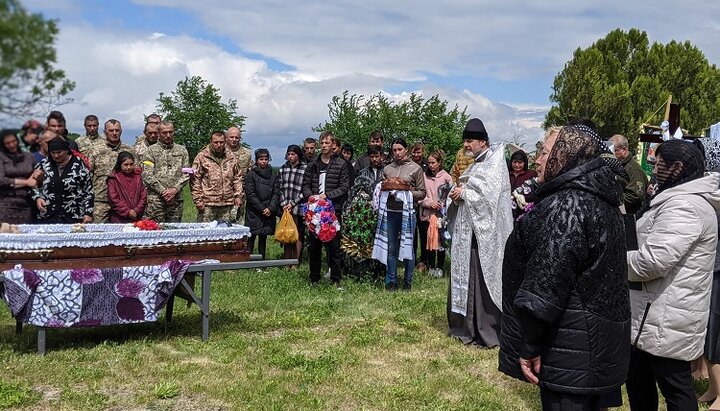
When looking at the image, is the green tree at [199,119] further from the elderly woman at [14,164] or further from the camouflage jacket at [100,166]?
the elderly woman at [14,164]

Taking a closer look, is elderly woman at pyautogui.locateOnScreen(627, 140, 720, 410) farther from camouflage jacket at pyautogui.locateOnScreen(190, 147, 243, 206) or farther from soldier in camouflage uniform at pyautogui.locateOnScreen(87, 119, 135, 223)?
camouflage jacket at pyautogui.locateOnScreen(190, 147, 243, 206)

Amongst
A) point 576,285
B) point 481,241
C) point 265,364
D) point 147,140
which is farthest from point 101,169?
point 576,285

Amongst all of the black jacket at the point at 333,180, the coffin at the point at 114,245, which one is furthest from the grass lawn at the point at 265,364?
the black jacket at the point at 333,180

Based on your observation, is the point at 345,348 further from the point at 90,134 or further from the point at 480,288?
the point at 90,134

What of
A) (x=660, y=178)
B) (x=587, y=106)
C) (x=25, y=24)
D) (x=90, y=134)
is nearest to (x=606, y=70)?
(x=587, y=106)

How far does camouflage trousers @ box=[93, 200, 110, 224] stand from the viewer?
861cm

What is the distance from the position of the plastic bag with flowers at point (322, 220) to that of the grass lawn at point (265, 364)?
125 cm

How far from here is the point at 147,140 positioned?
377 inches

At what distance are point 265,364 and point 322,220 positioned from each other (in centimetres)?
346

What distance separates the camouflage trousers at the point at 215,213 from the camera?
32.8 ft

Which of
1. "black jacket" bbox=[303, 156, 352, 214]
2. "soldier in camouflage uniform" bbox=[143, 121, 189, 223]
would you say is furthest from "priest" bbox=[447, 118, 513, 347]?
"soldier in camouflage uniform" bbox=[143, 121, 189, 223]

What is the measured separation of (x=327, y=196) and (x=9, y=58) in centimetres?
864

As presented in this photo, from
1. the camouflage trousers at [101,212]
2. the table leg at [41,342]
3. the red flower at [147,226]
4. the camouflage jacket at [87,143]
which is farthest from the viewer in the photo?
the camouflage jacket at [87,143]

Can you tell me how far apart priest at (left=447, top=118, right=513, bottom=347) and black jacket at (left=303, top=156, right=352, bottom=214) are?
3218 mm
